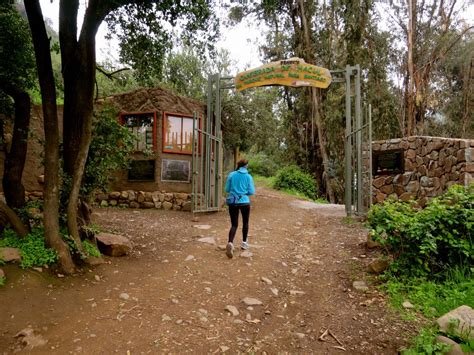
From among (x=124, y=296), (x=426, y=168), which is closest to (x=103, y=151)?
(x=124, y=296)

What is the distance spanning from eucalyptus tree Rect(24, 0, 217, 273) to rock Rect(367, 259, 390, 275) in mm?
4231

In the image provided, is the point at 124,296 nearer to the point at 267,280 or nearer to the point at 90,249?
the point at 90,249

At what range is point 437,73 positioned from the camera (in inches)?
831

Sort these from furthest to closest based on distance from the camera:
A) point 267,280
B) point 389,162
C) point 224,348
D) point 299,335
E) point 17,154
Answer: point 389,162 < point 17,154 < point 267,280 < point 299,335 < point 224,348

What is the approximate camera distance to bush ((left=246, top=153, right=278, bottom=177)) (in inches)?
1024

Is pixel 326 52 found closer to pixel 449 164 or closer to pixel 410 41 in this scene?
pixel 410 41

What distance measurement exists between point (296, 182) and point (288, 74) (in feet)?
30.8

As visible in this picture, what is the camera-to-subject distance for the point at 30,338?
9.78ft

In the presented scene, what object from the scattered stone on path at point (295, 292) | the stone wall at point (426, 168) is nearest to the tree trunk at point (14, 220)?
the scattered stone on path at point (295, 292)

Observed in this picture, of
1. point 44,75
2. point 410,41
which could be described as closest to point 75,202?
point 44,75

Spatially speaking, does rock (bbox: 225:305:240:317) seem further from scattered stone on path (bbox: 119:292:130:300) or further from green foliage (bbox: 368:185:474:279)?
green foliage (bbox: 368:185:474:279)

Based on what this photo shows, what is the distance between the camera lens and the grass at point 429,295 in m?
3.05

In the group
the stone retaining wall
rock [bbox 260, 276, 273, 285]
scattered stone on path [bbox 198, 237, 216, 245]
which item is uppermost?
the stone retaining wall

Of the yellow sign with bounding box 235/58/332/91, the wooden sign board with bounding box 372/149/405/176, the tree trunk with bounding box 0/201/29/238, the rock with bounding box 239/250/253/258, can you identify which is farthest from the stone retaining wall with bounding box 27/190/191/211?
the tree trunk with bounding box 0/201/29/238
